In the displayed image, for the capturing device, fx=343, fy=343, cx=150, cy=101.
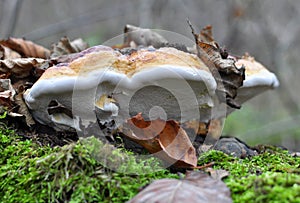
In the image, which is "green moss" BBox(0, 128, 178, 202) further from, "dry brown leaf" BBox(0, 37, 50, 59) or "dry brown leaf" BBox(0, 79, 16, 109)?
"dry brown leaf" BBox(0, 37, 50, 59)

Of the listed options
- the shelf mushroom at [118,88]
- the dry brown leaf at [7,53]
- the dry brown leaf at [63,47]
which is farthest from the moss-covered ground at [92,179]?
the dry brown leaf at [63,47]

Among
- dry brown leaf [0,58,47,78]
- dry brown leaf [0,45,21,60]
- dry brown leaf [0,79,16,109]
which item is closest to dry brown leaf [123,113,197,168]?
dry brown leaf [0,79,16,109]

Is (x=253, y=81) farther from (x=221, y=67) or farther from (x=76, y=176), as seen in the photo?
(x=76, y=176)

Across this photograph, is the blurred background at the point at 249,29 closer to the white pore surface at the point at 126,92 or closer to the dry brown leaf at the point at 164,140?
the white pore surface at the point at 126,92

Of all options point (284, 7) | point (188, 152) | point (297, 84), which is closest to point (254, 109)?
point (297, 84)

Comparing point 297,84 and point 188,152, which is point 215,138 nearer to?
point 188,152

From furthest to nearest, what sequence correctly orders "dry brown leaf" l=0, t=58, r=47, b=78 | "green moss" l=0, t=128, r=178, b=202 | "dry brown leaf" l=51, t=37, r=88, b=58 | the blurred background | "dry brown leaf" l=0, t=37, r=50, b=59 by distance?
the blurred background < "dry brown leaf" l=51, t=37, r=88, b=58 < "dry brown leaf" l=0, t=37, r=50, b=59 < "dry brown leaf" l=0, t=58, r=47, b=78 < "green moss" l=0, t=128, r=178, b=202
